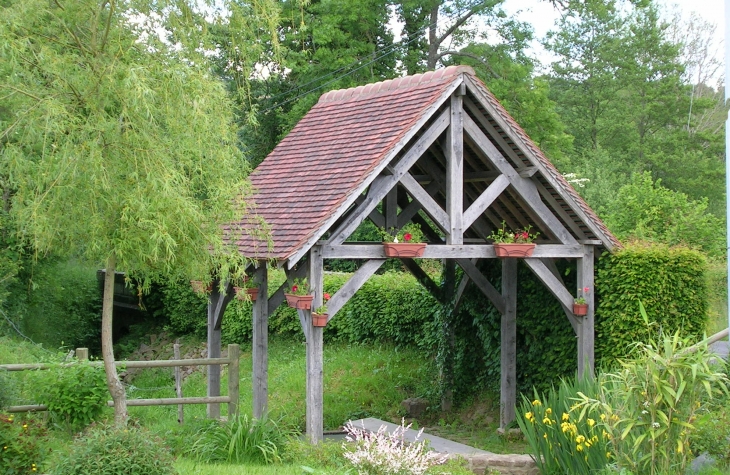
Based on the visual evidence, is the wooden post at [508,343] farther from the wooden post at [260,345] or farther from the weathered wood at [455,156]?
the wooden post at [260,345]

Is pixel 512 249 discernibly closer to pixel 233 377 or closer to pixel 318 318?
pixel 318 318

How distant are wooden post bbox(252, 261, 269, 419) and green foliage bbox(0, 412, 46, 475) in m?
2.74

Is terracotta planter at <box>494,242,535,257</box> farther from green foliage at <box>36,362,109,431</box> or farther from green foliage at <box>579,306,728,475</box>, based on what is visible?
green foliage at <box>36,362,109,431</box>

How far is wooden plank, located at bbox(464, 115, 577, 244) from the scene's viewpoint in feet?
30.8

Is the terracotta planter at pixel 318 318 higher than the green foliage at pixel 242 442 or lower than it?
higher

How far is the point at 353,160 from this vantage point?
9266 millimetres

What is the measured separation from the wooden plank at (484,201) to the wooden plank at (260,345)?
2.46 m

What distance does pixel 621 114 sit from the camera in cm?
3008

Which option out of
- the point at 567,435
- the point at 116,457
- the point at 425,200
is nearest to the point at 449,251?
the point at 425,200

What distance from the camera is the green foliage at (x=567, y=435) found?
287 inches

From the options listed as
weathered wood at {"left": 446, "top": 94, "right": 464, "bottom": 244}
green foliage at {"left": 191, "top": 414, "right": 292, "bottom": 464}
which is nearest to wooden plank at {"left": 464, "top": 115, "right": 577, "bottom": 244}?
weathered wood at {"left": 446, "top": 94, "right": 464, "bottom": 244}

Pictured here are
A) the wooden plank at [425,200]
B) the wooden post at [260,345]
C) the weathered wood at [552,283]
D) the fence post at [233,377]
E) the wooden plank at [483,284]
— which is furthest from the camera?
the wooden plank at [483,284]

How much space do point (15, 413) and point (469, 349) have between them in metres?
6.95

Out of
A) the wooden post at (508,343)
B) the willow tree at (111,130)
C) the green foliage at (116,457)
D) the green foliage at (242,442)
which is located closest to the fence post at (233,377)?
the green foliage at (242,442)
